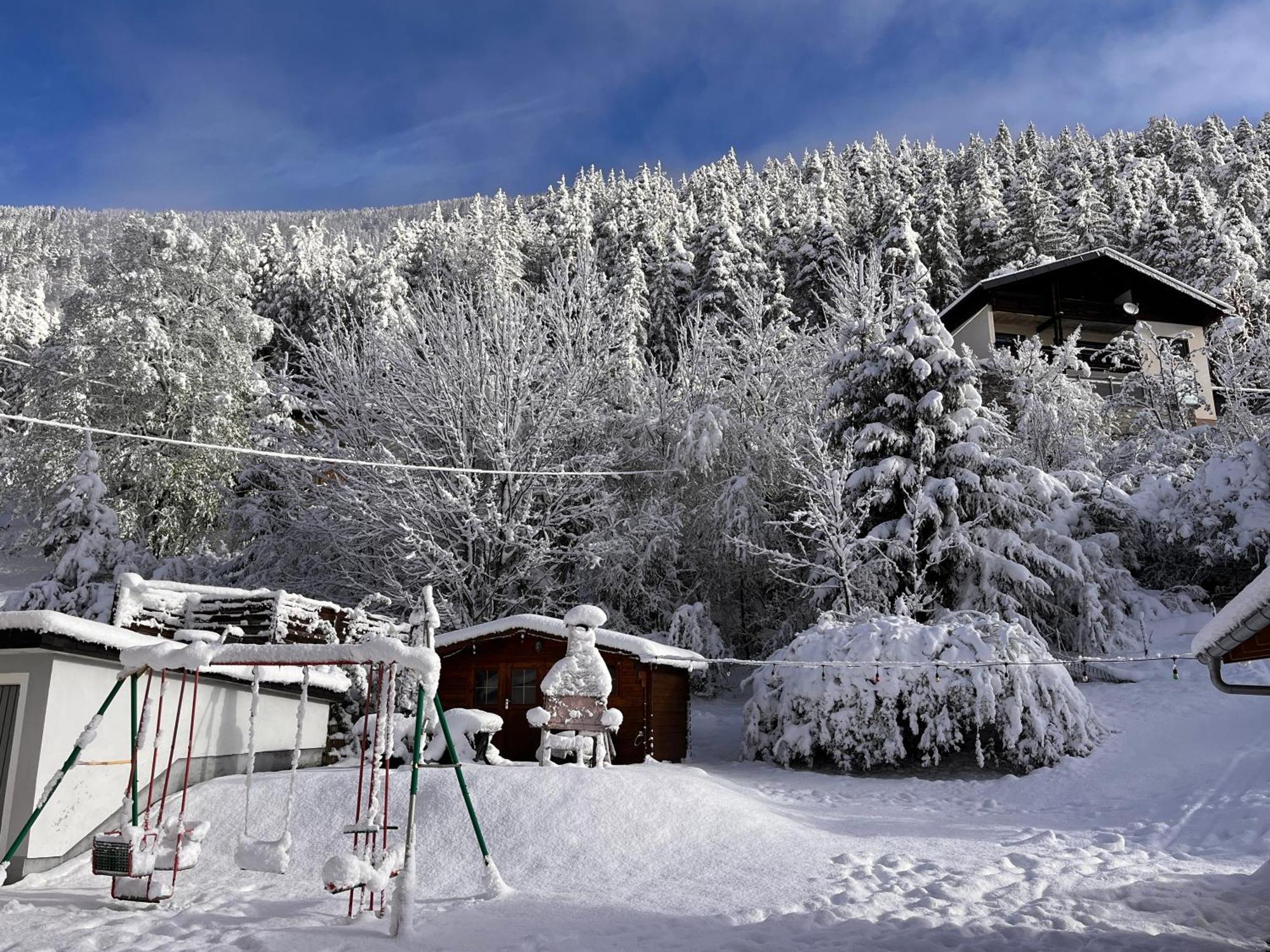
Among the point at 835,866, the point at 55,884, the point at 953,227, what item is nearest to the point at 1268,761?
the point at 835,866

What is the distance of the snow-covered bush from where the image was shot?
1407 centimetres

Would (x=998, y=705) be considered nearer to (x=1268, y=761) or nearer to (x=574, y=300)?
(x=1268, y=761)

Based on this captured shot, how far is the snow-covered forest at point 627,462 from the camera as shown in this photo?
18406 millimetres

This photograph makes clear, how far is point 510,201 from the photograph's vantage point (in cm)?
8569

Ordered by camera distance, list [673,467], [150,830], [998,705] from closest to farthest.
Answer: [150,830] → [998,705] → [673,467]

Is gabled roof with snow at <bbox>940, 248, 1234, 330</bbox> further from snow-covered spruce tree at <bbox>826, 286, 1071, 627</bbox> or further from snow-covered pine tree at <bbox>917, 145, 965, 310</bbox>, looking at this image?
snow-covered spruce tree at <bbox>826, 286, 1071, 627</bbox>

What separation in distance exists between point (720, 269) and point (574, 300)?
58.8ft

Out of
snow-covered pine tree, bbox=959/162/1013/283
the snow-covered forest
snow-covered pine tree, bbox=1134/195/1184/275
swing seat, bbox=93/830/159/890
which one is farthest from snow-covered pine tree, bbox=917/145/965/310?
swing seat, bbox=93/830/159/890

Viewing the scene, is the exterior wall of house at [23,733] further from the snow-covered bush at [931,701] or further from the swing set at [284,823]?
the snow-covered bush at [931,701]

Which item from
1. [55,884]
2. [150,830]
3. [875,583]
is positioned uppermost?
[875,583]

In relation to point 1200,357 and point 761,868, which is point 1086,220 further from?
point 761,868

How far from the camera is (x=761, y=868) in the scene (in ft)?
28.0

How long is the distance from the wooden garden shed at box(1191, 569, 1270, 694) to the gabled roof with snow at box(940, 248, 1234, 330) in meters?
26.7

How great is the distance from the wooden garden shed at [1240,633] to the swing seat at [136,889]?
8.07 metres
